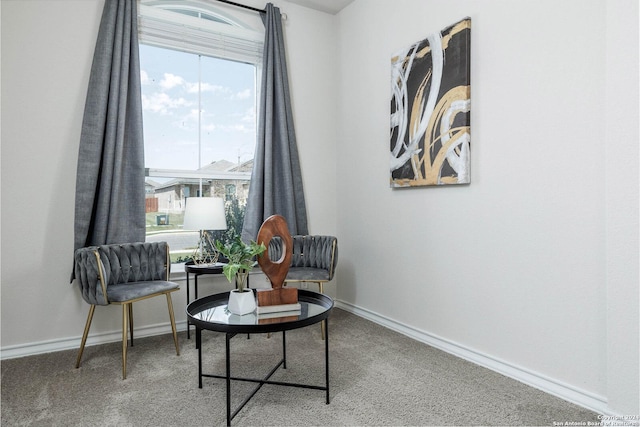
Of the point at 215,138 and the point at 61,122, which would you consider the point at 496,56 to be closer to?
the point at 215,138

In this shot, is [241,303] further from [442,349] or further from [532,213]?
[532,213]

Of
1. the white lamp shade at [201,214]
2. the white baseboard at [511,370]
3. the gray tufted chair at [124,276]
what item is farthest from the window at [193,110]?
the white baseboard at [511,370]

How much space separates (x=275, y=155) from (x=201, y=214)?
3.39ft

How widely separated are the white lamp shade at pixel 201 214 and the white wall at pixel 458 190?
81cm

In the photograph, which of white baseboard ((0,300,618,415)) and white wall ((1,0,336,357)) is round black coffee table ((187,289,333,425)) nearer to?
white baseboard ((0,300,618,415))

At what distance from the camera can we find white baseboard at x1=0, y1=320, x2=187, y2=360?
2760 millimetres

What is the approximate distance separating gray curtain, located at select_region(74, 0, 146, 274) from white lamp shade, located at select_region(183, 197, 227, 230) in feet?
1.38

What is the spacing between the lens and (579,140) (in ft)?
6.77

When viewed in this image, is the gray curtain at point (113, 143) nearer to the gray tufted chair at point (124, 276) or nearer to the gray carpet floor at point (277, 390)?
the gray tufted chair at point (124, 276)

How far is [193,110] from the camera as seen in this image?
3.53m

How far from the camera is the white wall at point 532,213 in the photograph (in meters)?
1.88

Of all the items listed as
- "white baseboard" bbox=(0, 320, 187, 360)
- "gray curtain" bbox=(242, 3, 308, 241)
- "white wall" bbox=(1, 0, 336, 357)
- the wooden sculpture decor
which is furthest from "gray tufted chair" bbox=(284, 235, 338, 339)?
"white wall" bbox=(1, 0, 336, 357)

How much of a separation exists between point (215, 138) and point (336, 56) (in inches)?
59.5

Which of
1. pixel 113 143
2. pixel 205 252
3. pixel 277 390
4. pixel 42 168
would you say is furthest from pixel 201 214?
pixel 277 390
